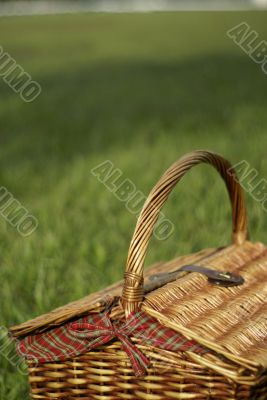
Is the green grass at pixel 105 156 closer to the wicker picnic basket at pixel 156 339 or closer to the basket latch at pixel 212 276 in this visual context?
the wicker picnic basket at pixel 156 339

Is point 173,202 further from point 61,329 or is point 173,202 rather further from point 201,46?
point 201,46

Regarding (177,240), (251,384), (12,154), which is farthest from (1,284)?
(12,154)

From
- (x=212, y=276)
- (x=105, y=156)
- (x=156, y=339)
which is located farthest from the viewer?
(x=105, y=156)

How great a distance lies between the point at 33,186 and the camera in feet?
16.4

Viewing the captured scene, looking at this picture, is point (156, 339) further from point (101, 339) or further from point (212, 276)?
point (212, 276)

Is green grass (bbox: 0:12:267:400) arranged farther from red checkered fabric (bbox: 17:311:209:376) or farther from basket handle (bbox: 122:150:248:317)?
→ basket handle (bbox: 122:150:248:317)

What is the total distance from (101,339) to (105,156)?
13.6 ft

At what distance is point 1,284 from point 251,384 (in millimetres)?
1795

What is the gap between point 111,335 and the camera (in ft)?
5.58

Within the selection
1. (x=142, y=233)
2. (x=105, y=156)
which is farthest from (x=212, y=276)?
(x=105, y=156)

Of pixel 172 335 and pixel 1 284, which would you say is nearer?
pixel 172 335

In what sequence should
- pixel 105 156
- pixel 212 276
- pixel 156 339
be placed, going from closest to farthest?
1. pixel 156 339
2. pixel 212 276
3. pixel 105 156

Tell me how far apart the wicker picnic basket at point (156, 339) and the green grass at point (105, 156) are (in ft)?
1.66

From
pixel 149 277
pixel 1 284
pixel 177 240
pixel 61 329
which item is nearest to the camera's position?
pixel 61 329
